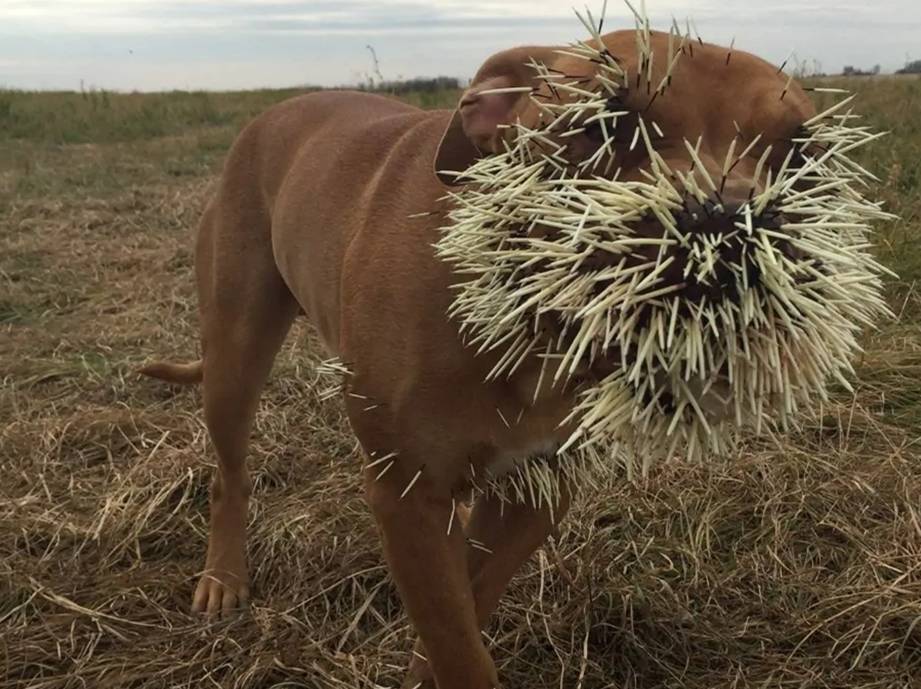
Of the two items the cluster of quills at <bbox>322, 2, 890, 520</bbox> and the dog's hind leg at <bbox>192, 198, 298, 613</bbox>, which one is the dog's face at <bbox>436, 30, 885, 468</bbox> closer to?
the cluster of quills at <bbox>322, 2, 890, 520</bbox>

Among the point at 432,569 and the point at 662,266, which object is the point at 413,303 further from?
the point at 662,266

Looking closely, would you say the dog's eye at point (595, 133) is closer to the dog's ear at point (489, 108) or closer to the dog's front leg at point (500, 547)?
the dog's ear at point (489, 108)

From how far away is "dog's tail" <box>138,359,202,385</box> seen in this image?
350 cm

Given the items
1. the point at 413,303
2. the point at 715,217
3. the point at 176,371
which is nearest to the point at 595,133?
the point at 715,217

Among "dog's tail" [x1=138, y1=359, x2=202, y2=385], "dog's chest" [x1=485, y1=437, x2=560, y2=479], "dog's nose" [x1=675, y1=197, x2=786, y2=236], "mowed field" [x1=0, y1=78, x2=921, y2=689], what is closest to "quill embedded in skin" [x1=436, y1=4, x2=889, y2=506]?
"dog's nose" [x1=675, y1=197, x2=786, y2=236]

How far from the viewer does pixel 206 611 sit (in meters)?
2.82

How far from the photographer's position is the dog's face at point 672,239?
112cm

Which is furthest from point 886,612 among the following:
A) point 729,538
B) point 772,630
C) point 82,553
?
point 82,553

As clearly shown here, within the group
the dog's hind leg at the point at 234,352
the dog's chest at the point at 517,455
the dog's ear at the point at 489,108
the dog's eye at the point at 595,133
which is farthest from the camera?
the dog's hind leg at the point at 234,352

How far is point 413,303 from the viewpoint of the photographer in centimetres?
189

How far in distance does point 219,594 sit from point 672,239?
2177mm

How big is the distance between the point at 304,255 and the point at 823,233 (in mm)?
1637

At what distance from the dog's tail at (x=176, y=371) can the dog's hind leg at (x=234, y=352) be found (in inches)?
17.3

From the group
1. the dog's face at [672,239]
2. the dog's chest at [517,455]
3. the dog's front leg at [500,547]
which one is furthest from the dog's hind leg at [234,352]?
the dog's face at [672,239]
